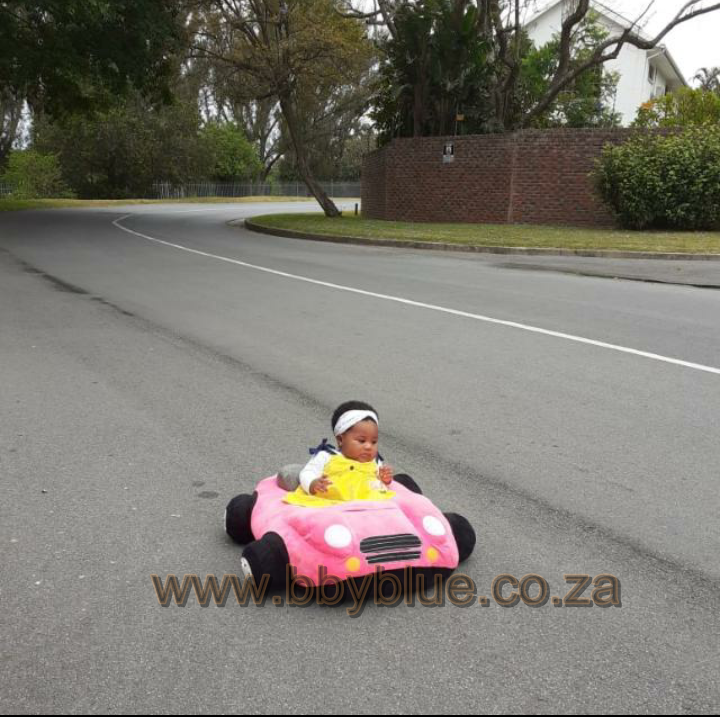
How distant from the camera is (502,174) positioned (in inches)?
984

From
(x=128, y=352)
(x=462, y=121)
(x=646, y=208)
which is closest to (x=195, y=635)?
(x=128, y=352)

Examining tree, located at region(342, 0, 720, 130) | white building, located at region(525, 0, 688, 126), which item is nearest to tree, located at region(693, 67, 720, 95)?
white building, located at region(525, 0, 688, 126)

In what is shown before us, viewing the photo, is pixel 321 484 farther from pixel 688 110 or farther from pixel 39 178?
pixel 39 178

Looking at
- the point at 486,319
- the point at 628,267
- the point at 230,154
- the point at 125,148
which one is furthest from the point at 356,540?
the point at 230,154

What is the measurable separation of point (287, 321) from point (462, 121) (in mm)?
20663

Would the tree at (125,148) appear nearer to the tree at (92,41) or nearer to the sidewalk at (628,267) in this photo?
the tree at (92,41)

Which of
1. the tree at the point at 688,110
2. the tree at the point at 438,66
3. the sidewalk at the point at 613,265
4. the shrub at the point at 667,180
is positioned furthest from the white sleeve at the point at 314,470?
the tree at the point at 688,110

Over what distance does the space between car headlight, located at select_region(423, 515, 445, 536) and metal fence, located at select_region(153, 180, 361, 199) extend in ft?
194

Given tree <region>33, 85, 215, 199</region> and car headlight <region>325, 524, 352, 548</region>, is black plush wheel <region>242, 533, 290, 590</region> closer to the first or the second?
car headlight <region>325, 524, 352, 548</region>

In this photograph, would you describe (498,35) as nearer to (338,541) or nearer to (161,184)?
(338,541)

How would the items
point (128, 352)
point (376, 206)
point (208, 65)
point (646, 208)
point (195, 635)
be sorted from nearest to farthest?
point (195, 635)
point (128, 352)
point (646, 208)
point (208, 65)
point (376, 206)

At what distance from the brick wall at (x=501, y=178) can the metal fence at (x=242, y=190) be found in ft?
118

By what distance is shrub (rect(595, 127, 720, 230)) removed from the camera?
2072 centimetres

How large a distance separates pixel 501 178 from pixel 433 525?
2293 cm
